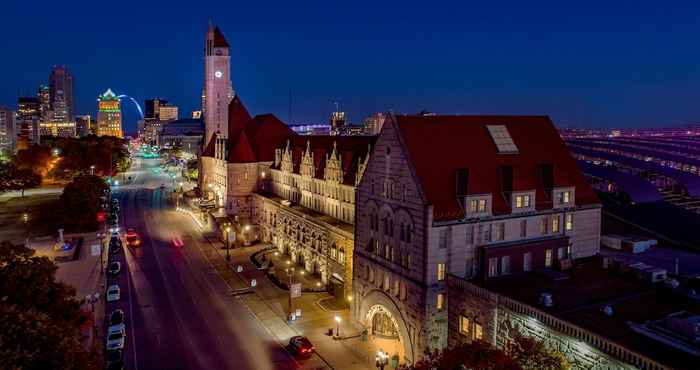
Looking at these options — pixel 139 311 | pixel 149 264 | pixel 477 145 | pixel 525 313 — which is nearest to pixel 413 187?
pixel 477 145

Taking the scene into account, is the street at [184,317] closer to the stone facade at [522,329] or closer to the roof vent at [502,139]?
the stone facade at [522,329]

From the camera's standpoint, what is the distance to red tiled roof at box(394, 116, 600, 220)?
49.1 metres

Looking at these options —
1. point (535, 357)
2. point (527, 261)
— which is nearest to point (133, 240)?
point (527, 261)

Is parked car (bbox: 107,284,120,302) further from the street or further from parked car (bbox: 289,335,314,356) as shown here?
parked car (bbox: 289,335,314,356)

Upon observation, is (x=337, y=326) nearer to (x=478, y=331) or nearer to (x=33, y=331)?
(x=478, y=331)

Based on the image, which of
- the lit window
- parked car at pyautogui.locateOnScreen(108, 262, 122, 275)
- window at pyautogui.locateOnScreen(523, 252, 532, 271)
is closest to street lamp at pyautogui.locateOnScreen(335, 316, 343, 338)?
window at pyautogui.locateOnScreen(523, 252, 532, 271)

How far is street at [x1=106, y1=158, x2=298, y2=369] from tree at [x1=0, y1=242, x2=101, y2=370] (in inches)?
426

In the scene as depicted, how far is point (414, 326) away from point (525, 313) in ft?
39.7

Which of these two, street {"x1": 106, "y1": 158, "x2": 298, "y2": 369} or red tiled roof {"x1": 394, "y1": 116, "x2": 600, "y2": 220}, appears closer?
red tiled roof {"x1": 394, "y1": 116, "x2": 600, "y2": 220}

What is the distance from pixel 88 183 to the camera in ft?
382

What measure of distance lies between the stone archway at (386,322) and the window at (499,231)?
11.2m

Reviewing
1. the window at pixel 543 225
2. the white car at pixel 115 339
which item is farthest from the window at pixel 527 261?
the white car at pixel 115 339

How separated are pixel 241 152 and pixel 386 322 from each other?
62.0m

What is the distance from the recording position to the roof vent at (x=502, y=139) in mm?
54062
